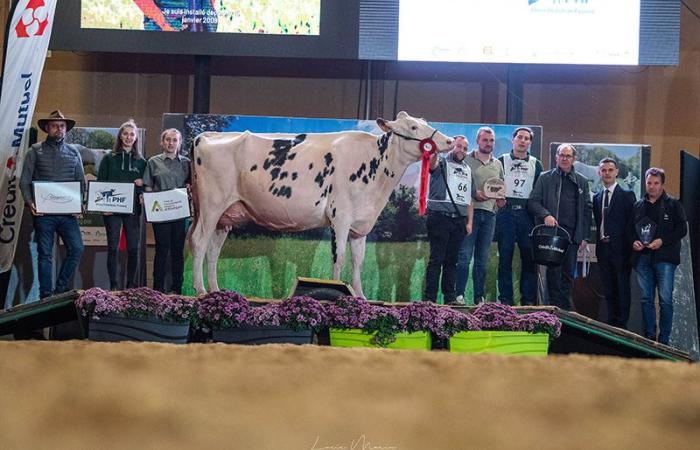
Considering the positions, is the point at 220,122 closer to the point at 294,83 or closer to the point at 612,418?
the point at 294,83

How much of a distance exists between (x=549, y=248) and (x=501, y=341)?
2268mm

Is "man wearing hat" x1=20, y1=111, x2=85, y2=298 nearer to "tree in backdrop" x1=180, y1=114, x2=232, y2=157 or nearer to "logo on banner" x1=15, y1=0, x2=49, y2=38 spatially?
"logo on banner" x1=15, y1=0, x2=49, y2=38

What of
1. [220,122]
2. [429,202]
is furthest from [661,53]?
[220,122]

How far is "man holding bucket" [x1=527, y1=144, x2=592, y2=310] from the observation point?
6.72m

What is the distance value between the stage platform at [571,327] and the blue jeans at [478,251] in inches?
86.5

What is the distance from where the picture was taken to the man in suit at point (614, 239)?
6.92 meters

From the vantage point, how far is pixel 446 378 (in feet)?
2.42

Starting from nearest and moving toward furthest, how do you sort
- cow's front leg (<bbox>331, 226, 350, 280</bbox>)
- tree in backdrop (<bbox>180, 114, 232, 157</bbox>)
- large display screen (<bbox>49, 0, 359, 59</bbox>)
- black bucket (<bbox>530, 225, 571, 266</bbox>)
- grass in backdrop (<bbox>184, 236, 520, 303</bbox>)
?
cow's front leg (<bbox>331, 226, 350, 280</bbox>), black bucket (<bbox>530, 225, 571, 266</bbox>), grass in backdrop (<bbox>184, 236, 520, 303</bbox>), tree in backdrop (<bbox>180, 114, 232, 157</bbox>), large display screen (<bbox>49, 0, 359, 59</bbox>)

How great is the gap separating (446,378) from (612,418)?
0.14m

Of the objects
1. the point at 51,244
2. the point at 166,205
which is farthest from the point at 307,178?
the point at 51,244

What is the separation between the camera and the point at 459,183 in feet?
22.1

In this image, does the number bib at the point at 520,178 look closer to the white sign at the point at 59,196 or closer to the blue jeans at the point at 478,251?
the blue jeans at the point at 478,251

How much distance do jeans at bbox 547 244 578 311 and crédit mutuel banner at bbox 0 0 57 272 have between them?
4.12 metres

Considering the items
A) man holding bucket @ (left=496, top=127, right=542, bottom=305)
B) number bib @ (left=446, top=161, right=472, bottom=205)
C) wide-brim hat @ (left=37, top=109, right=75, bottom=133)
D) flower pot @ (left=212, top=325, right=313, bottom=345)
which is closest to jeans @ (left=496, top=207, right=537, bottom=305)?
man holding bucket @ (left=496, top=127, right=542, bottom=305)
